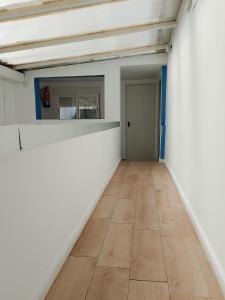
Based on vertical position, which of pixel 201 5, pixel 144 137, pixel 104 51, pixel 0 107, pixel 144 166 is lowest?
pixel 144 166

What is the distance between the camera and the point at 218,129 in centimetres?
137

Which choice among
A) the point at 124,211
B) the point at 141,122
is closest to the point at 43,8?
the point at 124,211

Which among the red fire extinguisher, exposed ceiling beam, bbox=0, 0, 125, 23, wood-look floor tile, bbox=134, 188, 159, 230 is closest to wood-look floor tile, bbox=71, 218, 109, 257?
wood-look floor tile, bbox=134, 188, 159, 230

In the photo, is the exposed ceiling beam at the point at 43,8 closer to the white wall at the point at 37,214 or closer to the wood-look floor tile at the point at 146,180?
the white wall at the point at 37,214

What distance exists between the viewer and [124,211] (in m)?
2.38

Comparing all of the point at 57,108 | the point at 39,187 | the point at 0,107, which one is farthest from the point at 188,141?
the point at 57,108

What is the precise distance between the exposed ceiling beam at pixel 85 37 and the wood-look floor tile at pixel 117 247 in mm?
2614

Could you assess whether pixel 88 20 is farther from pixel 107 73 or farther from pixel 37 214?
pixel 37 214

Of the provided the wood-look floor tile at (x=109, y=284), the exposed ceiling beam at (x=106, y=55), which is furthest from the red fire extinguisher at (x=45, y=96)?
the wood-look floor tile at (x=109, y=284)

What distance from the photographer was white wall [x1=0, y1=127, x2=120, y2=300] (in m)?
0.92

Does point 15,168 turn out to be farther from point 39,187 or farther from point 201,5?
point 201,5

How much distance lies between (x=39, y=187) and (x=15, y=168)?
26 centimetres

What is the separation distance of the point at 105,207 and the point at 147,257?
960 millimetres

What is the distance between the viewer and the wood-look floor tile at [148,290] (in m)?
1.23
